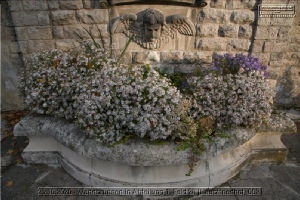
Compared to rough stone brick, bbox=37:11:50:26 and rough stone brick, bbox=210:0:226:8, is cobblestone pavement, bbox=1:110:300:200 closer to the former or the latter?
rough stone brick, bbox=37:11:50:26

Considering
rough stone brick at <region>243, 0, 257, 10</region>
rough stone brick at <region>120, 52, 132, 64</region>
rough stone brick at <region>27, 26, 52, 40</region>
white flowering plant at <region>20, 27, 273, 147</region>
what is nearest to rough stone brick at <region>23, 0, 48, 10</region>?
rough stone brick at <region>27, 26, 52, 40</region>

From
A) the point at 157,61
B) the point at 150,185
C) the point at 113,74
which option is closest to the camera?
the point at 150,185

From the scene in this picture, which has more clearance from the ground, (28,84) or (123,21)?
(123,21)

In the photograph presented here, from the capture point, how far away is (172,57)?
3.65m

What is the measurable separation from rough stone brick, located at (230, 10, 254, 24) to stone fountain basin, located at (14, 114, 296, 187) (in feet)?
5.57

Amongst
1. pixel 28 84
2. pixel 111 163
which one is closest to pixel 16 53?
pixel 28 84

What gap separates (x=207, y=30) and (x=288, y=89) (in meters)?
2.01

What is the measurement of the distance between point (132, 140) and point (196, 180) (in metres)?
0.83

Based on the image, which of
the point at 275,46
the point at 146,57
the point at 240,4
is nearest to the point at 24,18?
the point at 146,57

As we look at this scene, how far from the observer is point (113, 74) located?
2391 millimetres

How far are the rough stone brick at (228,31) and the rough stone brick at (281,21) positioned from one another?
55 centimetres

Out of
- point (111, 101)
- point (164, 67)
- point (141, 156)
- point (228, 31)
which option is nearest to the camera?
point (141, 156)

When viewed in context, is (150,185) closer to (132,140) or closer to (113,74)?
(132,140)

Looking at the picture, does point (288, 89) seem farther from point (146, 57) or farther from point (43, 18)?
point (43, 18)
